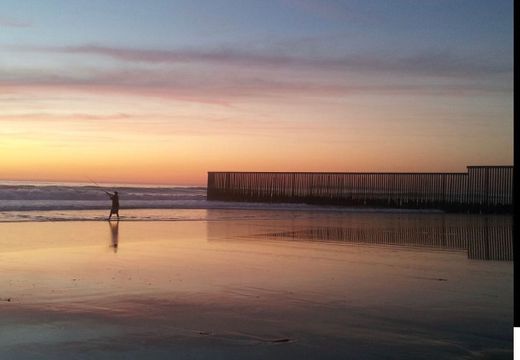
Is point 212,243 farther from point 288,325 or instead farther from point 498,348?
point 498,348

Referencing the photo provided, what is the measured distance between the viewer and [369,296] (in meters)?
9.34

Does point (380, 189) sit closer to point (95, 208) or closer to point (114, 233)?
point (95, 208)

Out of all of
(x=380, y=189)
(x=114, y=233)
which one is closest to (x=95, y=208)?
(x=114, y=233)

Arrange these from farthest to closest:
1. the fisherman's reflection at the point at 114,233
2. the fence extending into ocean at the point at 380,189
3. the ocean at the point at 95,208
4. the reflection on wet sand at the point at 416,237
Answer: the fence extending into ocean at the point at 380,189, the ocean at the point at 95,208, the reflection on wet sand at the point at 416,237, the fisherman's reflection at the point at 114,233

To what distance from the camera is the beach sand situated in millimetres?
6430

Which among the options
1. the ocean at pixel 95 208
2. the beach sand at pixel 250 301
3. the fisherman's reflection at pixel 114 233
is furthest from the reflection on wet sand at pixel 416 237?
the ocean at pixel 95 208

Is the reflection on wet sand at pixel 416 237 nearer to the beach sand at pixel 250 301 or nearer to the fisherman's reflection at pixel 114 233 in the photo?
the beach sand at pixel 250 301

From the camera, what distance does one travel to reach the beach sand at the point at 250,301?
6430mm

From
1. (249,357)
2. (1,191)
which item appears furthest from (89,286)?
(1,191)

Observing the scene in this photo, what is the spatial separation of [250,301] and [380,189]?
120ft

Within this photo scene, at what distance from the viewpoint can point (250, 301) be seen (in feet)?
29.0

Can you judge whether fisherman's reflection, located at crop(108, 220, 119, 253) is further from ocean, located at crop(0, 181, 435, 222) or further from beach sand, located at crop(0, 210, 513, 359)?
ocean, located at crop(0, 181, 435, 222)

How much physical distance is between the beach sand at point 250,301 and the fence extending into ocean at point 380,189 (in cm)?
2413

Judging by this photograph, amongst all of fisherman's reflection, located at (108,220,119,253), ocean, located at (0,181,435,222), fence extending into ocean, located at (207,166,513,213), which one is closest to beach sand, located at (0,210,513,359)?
fisherman's reflection, located at (108,220,119,253)
